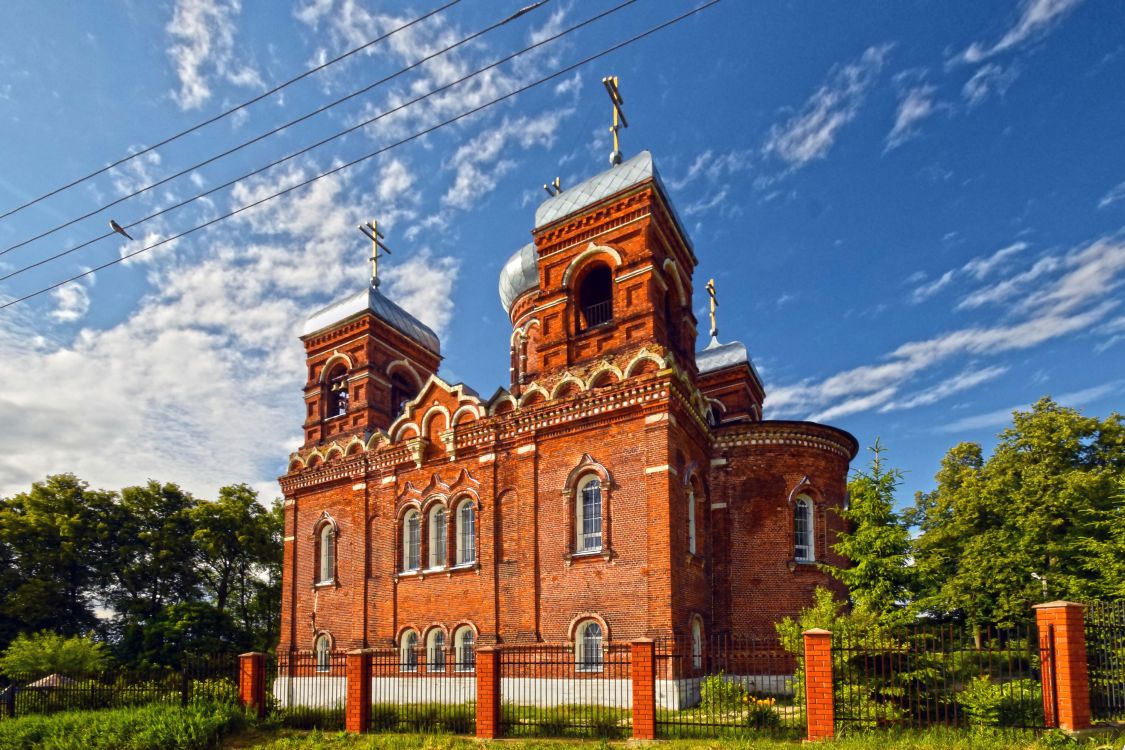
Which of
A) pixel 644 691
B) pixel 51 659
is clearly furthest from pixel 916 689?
pixel 51 659

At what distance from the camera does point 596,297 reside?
19.2m

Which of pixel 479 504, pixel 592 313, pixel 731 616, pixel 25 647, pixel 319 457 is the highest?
pixel 592 313

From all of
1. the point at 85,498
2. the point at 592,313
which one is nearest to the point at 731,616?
the point at 592,313

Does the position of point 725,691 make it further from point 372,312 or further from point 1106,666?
point 372,312

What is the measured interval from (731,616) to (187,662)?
10.8 metres

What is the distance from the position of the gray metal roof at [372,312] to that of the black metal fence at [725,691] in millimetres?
13005

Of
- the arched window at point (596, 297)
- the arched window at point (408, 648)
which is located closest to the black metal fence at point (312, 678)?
the arched window at point (408, 648)

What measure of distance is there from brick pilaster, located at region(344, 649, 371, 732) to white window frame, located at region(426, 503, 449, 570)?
5869 mm

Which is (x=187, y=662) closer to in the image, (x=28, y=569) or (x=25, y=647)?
(x=25, y=647)

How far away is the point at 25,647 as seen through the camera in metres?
22.0

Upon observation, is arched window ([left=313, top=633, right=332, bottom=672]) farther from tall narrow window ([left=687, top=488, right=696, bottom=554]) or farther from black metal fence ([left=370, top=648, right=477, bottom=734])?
tall narrow window ([left=687, top=488, right=696, bottom=554])

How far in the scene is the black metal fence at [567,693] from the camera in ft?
37.0

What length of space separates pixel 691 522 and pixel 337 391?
12229 mm

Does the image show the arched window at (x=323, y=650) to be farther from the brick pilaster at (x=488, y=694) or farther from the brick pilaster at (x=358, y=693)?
the brick pilaster at (x=488, y=694)
